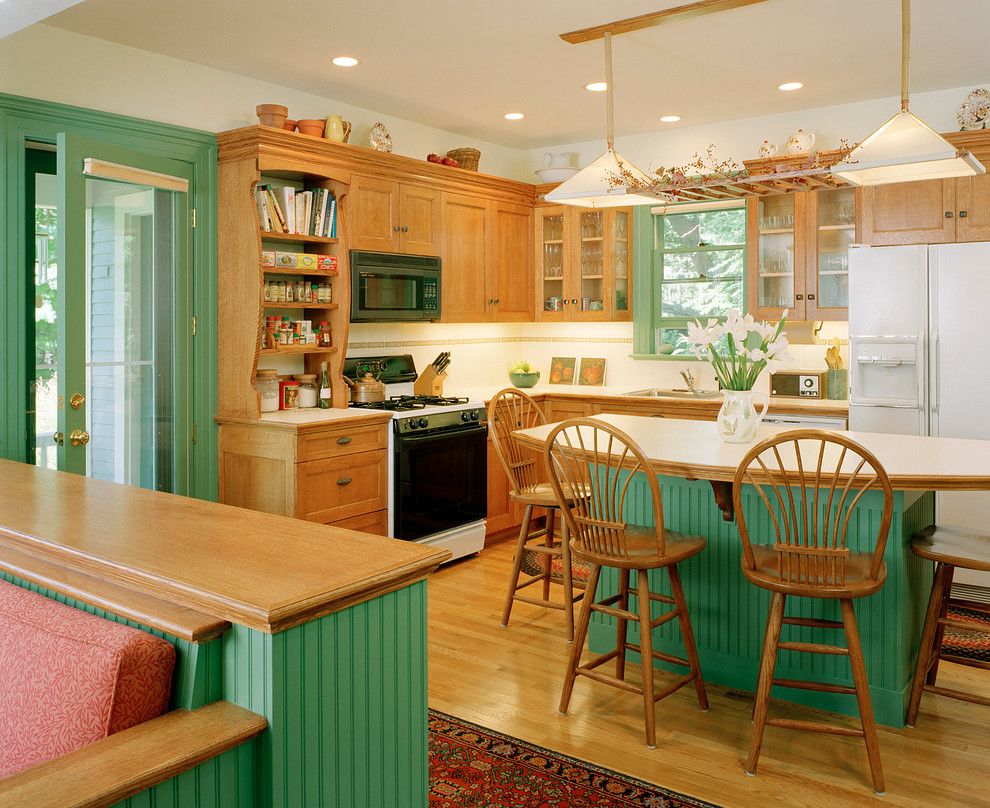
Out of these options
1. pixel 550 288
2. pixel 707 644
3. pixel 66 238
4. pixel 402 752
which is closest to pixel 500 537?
pixel 550 288

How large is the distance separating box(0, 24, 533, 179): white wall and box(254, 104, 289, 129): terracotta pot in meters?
0.22

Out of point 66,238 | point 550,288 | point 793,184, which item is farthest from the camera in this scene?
point 550,288

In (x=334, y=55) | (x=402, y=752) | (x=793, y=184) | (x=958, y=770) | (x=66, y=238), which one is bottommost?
(x=958, y=770)

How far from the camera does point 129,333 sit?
4035 millimetres

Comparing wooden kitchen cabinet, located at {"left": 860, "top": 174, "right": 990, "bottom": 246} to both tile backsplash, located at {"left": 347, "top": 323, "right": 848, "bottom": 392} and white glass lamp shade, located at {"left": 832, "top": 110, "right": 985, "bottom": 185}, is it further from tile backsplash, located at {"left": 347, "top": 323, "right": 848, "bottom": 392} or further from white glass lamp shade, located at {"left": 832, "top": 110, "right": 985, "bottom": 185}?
white glass lamp shade, located at {"left": 832, "top": 110, "right": 985, "bottom": 185}

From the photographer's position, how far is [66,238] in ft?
10.8

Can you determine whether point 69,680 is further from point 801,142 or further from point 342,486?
point 801,142

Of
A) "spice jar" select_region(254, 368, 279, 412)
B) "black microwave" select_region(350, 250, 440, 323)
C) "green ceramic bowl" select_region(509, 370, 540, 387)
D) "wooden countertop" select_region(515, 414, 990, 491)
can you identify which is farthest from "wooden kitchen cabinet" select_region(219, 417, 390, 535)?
"green ceramic bowl" select_region(509, 370, 540, 387)

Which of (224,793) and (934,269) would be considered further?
(934,269)

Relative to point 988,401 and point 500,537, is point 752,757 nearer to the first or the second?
point 988,401

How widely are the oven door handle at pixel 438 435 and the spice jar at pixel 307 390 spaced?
1.86 ft

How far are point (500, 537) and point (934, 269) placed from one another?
300 cm

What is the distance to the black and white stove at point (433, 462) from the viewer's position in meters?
4.74

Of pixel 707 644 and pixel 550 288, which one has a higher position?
pixel 550 288
